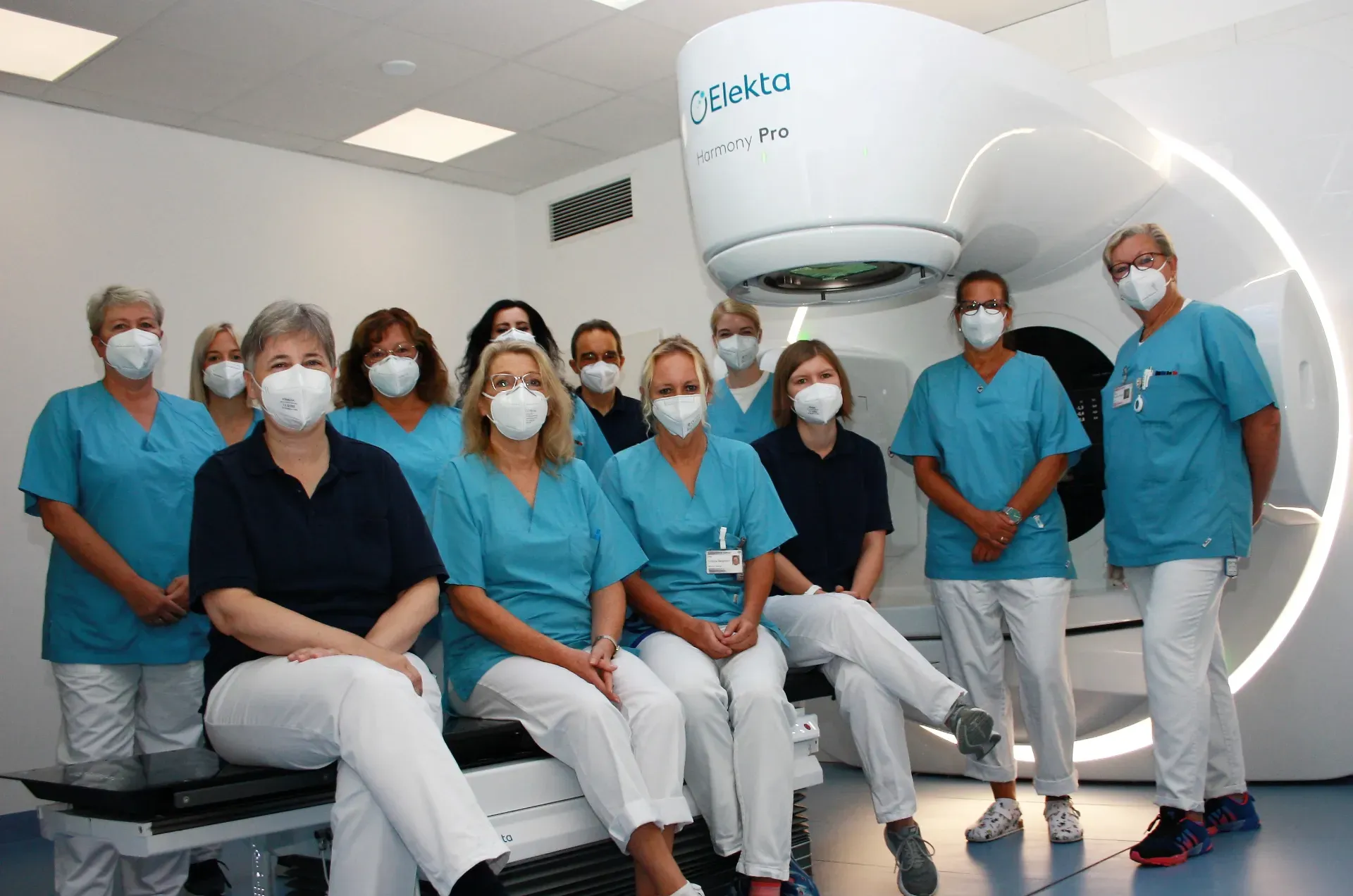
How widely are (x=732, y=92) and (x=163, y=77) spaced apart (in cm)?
262

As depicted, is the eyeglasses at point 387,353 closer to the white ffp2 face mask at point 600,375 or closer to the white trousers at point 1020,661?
the white ffp2 face mask at point 600,375

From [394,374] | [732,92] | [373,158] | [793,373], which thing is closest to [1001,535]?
[793,373]

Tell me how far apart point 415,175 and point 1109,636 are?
11.9 feet

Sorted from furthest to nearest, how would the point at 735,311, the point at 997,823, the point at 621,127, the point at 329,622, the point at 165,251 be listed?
the point at 621,127 → the point at 165,251 → the point at 735,311 → the point at 997,823 → the point at 329,622

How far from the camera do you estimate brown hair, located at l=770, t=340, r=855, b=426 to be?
300 centimetres

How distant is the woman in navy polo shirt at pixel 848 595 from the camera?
250cm

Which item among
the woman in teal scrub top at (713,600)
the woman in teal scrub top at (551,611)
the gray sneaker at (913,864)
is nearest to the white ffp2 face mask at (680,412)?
the woman in teal scrub top at (713,600)

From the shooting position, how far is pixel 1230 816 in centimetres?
271

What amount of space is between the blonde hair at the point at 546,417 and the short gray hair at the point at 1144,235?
128cm

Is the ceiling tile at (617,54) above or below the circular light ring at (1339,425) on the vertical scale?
above

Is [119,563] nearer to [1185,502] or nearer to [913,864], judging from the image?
[913,864]

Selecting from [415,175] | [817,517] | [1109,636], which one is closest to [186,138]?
[415,175]

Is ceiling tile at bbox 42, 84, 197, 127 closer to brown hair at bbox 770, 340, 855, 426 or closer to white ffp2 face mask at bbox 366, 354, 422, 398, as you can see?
white ffp2 face mask at bbox 366, 354, 422, 398

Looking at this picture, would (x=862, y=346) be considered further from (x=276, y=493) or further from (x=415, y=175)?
(x=415, y=175)
